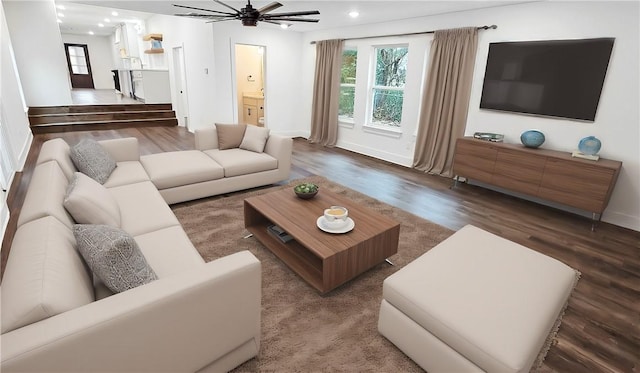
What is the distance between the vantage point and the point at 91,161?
2.92m

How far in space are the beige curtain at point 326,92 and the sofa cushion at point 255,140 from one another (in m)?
2.68

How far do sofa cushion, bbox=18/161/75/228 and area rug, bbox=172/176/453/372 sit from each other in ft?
3.55

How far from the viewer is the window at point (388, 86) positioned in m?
5.50

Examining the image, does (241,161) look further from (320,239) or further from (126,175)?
(320,239)

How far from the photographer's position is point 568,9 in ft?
11.6

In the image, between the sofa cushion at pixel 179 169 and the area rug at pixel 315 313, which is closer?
the area rug at pixel 315 313

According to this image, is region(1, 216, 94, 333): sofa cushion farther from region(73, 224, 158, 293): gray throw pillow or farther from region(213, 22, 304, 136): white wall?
region(213, 22, 304, 136): white wall

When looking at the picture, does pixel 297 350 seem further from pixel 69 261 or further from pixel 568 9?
pixel 568 9

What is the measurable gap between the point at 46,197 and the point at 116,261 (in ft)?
2.73

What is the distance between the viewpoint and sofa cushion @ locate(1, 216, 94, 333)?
41.4 inches

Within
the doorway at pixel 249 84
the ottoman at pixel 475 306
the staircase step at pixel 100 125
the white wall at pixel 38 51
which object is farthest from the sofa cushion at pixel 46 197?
the white wall at pixel 38 51

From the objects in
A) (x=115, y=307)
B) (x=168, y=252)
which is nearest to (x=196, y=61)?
(x=168, y=252)

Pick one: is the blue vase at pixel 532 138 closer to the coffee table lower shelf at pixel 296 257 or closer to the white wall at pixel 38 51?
the coffee table lower shelf at pixel 296 257

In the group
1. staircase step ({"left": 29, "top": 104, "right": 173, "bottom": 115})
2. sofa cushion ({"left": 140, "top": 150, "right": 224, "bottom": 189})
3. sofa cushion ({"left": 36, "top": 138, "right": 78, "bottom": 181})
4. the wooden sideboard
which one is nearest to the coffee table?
sofa cushion ({"left": 140, "top": 150, "right": 224, "bottom": 189})
